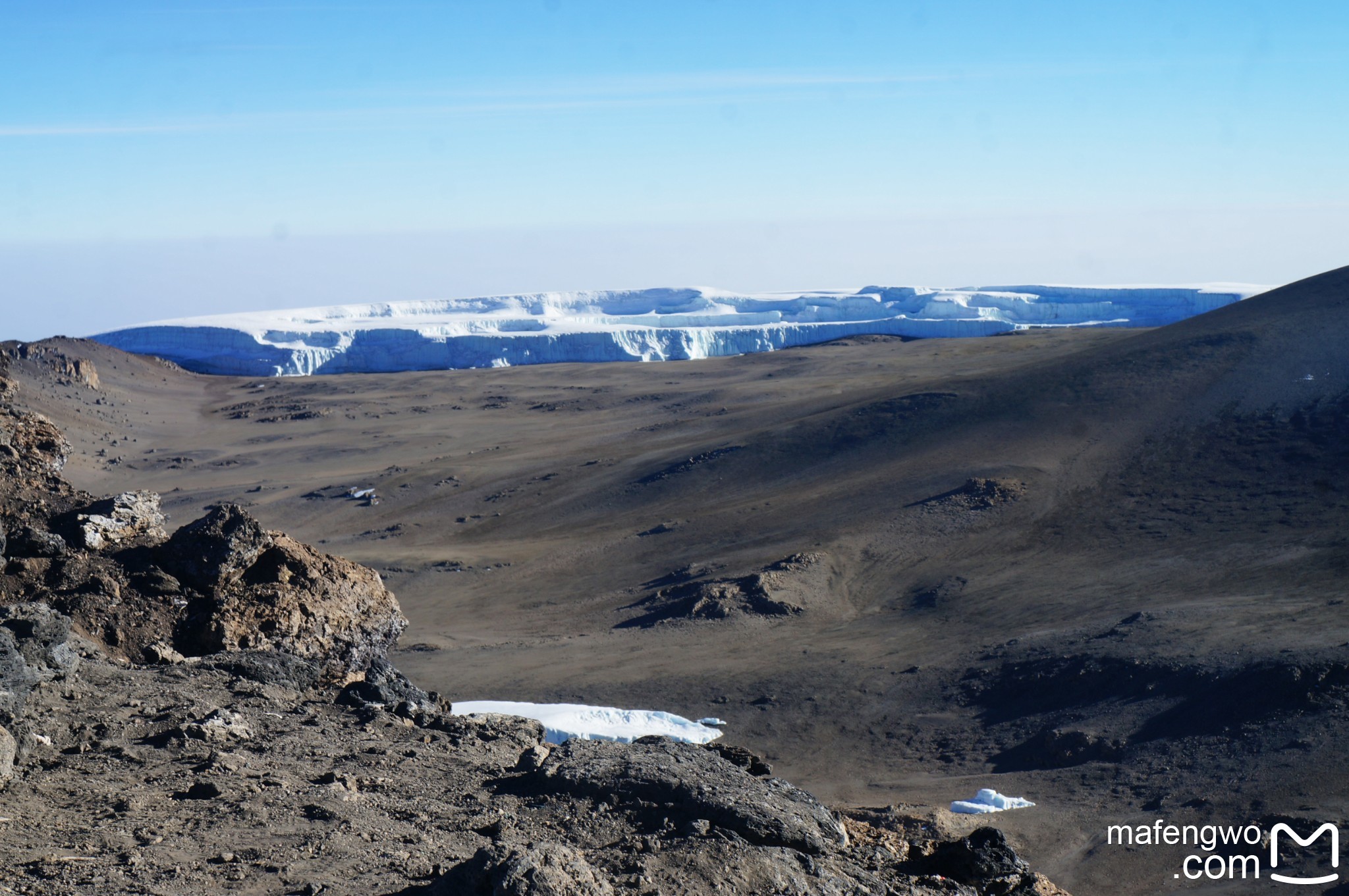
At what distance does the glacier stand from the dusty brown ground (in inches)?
1143

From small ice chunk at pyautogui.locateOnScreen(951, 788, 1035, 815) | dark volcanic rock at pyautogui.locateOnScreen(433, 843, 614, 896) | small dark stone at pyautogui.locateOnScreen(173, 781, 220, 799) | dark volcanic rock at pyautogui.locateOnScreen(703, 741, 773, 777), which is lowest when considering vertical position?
small ice chunk at pyautogui.locateOnScreen(951, 788, 1035, 815)

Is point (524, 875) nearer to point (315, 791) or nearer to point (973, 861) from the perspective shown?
point (315, 791)

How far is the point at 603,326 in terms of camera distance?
80625mm

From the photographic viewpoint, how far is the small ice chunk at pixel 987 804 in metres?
11.0

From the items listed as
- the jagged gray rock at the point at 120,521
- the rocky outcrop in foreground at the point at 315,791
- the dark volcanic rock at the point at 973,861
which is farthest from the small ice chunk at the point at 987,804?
the jagged gray rock at the point at 120,521

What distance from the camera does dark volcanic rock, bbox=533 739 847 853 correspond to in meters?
5.15

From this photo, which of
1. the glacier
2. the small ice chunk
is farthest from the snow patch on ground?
the glacier

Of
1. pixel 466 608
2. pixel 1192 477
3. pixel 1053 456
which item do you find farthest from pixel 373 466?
pixel 1192 477

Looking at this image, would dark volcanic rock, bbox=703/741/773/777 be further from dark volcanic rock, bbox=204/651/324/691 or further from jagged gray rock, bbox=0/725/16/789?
jagged gray rock, bbox=0/725/16/789

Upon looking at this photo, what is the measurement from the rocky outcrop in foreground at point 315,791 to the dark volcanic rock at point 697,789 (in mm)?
12

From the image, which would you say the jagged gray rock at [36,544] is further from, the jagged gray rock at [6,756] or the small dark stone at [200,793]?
the small dark stone at [200,793]

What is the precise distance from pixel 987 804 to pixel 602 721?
4.22 metres

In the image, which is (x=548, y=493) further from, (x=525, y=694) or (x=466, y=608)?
(x=525, y=694)

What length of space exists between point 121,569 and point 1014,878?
7.02 metres
